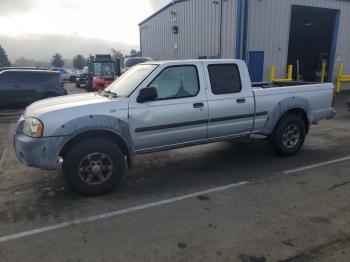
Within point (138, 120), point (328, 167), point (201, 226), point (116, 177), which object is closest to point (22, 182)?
point (116, 177)

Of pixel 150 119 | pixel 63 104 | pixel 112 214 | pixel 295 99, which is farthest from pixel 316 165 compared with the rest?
pixel 63 104

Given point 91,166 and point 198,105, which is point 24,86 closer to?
point 91,166

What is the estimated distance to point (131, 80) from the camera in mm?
5406

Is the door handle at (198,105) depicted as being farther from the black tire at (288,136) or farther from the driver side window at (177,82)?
the black tire at (288,136)

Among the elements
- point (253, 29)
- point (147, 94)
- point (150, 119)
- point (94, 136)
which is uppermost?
point (253, 29)

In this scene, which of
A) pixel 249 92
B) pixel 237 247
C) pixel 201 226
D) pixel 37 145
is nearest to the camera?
pixel 237 247

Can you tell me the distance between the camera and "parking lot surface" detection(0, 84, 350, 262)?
11.2 ft

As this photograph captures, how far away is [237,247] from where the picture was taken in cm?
346

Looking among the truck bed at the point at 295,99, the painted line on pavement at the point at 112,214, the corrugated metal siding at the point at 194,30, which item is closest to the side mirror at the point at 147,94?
the painted line on pavement at the point at 112,214

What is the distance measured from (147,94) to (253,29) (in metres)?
11.7

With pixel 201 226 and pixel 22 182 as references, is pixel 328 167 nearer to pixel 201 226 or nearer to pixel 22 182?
pixel 201 226

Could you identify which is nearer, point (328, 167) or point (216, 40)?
point (328, 167)

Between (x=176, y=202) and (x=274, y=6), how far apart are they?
1339 cm

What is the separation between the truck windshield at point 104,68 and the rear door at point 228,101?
14883 millimetres
